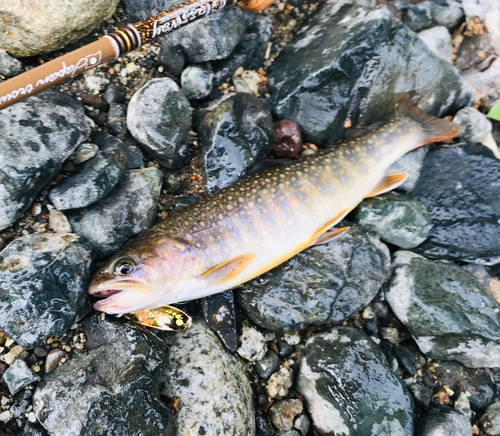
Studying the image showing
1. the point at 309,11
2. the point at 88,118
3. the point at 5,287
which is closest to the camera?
the point at 5,287

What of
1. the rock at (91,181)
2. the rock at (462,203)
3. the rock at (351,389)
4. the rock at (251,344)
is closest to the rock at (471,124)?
the rock at (462,203)

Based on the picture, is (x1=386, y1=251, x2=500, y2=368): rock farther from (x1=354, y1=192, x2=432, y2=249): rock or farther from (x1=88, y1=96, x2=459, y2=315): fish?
(x1=88, y1=96, x2=459, y2=315): fish

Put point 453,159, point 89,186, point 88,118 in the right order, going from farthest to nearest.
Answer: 1. point 453,159
2. point 88,118
3. point 89,186

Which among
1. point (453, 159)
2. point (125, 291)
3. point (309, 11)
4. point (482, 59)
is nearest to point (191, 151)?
point (125, 291)

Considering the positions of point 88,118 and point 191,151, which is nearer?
point 88,118

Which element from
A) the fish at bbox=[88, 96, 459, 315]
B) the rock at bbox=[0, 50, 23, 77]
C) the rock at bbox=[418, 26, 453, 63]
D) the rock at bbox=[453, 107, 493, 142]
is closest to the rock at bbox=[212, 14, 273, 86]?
the fish at bbox=[88, 96, 459, 315]

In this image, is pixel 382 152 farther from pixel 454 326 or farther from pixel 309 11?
pixel 309 11

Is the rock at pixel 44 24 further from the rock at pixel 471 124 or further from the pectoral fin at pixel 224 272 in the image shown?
the rock at pixel 471 124
